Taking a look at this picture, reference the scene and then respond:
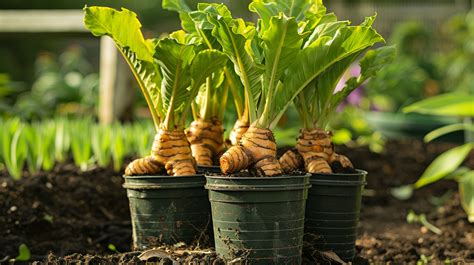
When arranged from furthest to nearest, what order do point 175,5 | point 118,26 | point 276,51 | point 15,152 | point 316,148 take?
point 15,152 < point 175,5 < point 316,148 < point 118,26 < point 276,51

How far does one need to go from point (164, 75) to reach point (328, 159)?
65cm

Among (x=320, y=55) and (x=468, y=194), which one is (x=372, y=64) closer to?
(x=320, y=55)

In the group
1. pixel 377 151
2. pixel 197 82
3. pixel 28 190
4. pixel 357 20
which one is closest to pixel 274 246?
pixel 197 82

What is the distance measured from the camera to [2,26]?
21.4 ft

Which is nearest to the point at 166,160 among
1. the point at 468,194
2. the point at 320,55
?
the point at 320,55

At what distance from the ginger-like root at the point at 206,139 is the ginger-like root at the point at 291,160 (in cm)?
34

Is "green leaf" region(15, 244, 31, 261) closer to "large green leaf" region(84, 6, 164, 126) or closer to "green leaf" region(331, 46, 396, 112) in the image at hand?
"large green leaf" region(84, 6, 164, 126)

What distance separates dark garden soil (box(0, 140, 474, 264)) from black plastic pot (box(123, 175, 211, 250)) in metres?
0.09

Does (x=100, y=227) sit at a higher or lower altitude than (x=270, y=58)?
lower

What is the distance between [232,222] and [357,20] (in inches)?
432

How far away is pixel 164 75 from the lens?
233cm

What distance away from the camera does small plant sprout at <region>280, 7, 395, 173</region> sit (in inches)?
88.7

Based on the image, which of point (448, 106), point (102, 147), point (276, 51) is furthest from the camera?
point (102, 147)

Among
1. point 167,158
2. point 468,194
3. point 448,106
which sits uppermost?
point 448,106
